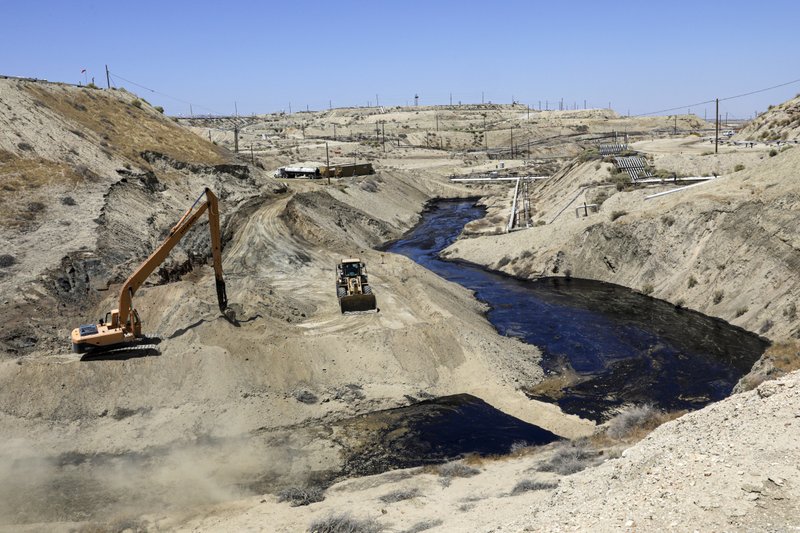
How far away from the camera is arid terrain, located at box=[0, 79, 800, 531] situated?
1762cm

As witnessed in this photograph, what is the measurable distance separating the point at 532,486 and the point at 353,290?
1864 centimetres

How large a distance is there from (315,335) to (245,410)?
603 cm

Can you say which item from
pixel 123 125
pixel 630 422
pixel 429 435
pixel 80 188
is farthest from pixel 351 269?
pixel 123 125

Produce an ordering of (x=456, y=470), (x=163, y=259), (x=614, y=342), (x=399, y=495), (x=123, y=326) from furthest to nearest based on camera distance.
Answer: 1. (x=614, y=342)
2. (x=163, y=259)
3. (x=123, y=326)
4. (x=456, y=470)
5. (x=399, y=495)

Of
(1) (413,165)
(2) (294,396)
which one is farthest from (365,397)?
(1) (413,165)

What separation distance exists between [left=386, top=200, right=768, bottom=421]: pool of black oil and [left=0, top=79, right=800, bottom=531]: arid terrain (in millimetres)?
1574

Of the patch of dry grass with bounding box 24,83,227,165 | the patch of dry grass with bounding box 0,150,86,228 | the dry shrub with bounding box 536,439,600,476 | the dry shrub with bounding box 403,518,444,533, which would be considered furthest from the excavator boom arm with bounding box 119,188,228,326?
the patch of dry grass with bounding box 24,83,227,165

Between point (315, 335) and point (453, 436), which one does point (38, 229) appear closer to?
point (315, 335)

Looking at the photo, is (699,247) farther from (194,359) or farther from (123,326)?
(123,326)

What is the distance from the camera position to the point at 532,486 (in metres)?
20.1

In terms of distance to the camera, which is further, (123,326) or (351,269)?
(351,269)

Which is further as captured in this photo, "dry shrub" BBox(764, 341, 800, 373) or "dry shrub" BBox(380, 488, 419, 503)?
"dry shrub" BBox(764, 341, 800, 373)

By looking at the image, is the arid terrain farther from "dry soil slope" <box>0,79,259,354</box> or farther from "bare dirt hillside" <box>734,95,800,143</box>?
"bare dirt hillside" <box>734,95,800,143</box>

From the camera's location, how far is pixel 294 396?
2934cm
